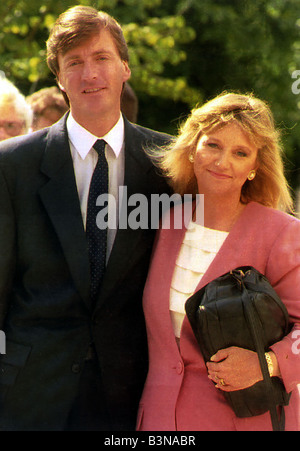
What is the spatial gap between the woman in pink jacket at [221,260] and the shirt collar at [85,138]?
297 mm

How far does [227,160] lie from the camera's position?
293 cm

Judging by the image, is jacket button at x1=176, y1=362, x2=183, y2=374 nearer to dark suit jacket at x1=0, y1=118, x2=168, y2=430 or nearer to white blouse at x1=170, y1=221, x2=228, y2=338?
white blouse at x1=170, y1=221, x2=228, y2=338

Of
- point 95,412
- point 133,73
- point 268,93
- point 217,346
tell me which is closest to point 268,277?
point 217,346

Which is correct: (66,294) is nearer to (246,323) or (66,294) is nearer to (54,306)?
(54,306)

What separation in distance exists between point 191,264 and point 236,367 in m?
0.47

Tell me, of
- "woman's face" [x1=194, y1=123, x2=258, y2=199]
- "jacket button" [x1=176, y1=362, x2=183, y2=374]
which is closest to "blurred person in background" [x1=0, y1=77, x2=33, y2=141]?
"woman's face" [x1=194, y1=123, x2=258, y2=199]

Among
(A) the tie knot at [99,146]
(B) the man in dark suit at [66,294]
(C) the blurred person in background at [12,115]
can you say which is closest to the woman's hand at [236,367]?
(B) the man in dark suit at [66,294]

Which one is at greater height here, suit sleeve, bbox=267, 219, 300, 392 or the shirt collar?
the shirt collar

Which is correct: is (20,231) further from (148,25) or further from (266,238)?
(148,25)

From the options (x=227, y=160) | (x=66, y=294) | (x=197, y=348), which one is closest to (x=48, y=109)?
(x=66, y=294)

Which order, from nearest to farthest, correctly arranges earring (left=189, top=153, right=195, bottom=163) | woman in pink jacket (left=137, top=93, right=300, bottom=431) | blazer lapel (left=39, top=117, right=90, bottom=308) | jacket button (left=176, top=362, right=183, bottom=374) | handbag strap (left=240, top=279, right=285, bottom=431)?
handbag strap (left=240, top=279, right=285, bottom=431) → woman in pink jacket (left=137, top=93, right=300, bottom=431) → jacket button (left=176, top=362, right=183, bottom=374) → blazer lapel (left=39, top=117, right=90, bottom=308) → earring (left=189, top=153, right=195, bottom=163)

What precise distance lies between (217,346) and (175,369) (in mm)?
270

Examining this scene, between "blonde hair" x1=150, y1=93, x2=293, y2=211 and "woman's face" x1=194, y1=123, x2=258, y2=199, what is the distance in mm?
30

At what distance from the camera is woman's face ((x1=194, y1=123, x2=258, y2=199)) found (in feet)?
9.68
